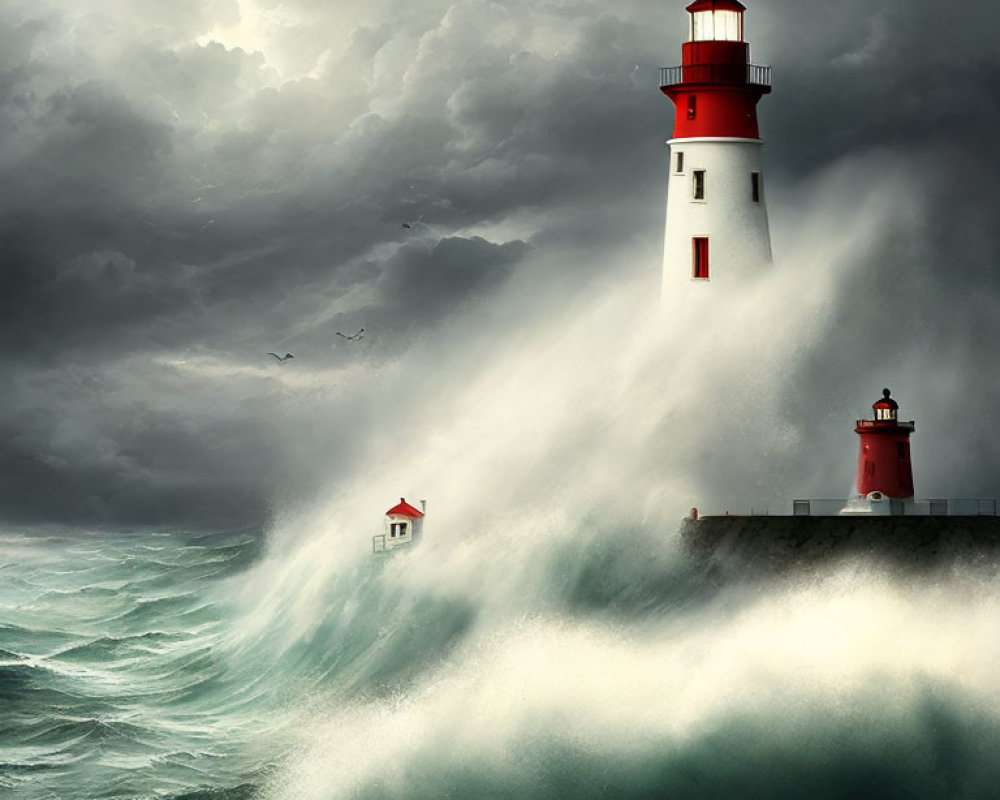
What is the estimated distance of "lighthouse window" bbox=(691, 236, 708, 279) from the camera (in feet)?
104

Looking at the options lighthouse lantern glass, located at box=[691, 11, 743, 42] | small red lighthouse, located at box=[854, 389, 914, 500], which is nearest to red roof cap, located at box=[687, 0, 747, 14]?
lighthouse lantern glass, located at box=[691, 11, 743, 42]

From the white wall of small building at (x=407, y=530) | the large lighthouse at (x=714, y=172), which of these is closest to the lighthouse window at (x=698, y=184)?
the large lighthouse at (x=714, y=172)

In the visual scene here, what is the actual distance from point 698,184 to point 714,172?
25 centimetres

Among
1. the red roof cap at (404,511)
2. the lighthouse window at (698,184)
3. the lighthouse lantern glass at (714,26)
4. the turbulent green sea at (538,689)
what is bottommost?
the turbulent green sea at (538,689)

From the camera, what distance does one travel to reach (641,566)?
30.4 m

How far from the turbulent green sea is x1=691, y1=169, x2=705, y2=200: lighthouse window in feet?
14.2

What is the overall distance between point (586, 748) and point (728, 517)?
514cm

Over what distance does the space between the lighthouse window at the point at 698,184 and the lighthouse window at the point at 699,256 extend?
20.7 inches

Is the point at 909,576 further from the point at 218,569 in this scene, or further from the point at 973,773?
the point at 218,569

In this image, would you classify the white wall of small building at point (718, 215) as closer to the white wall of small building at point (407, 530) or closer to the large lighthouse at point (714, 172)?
the large lighthouse at point (714, 172)

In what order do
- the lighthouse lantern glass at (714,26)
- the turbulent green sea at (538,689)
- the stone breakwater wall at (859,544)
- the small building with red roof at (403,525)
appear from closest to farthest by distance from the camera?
the turbulent green sea at (538,689), the stone breakwater wall at (859,544), the lighthouse lantern glass at (714,26), the small building with red roof at (403,525)

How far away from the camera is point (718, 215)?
31781mm

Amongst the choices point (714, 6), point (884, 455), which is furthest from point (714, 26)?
point (884, 455)

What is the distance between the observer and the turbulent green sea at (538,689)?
83.3 ft
